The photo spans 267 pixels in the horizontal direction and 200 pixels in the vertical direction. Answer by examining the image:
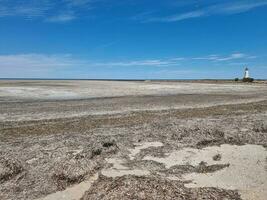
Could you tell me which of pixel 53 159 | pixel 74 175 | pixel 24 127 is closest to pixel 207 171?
pixel 74 175

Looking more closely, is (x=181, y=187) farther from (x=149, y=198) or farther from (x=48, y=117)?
(x=48, y=117)

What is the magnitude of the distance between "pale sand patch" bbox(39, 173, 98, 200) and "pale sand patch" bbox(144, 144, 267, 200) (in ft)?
7.17

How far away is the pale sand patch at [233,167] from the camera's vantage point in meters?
7.93

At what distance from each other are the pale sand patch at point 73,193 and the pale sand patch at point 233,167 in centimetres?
219

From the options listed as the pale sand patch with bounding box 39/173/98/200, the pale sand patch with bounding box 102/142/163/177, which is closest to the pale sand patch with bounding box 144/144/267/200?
the pale sand patch with bounding box 102/142/163/177

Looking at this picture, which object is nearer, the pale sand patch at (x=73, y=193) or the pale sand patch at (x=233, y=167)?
the pale sand patch at (x=73, y=193)

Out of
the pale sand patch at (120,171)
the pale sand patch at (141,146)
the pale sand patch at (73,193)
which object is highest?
the pale sand patch at (141,146)

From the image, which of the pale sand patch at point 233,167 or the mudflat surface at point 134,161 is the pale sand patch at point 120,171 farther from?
the pale sand patch at point 233,167

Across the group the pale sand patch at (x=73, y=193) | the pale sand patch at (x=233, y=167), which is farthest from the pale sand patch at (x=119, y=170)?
the pale sand patch at (x=233, y=167)

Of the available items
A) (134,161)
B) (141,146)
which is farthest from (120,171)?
(141,146)

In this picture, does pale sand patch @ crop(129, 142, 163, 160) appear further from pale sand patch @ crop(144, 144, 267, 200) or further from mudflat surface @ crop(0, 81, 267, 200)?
pale sand patch @ crop(144, 144, 267, 200)

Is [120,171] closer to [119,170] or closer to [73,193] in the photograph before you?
[119,170]

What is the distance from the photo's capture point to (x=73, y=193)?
25.0 feet

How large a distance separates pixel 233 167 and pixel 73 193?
13.4 feet
